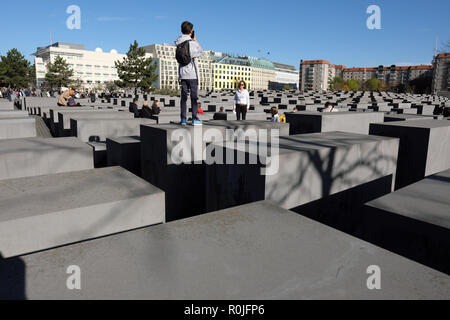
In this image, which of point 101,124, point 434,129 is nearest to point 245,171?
point 434,129

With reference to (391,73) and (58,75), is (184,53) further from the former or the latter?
(391,73)

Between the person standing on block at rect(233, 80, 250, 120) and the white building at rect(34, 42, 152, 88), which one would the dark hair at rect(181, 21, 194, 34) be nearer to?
the person standing on block at rect(233, 80, 250, 120)

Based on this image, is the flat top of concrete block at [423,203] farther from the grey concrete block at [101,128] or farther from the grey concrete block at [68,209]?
the grey concrete block at [101,128]

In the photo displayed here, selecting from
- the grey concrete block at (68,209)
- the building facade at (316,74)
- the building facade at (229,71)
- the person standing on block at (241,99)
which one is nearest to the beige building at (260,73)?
the building facade at (229,71)

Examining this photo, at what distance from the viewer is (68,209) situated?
113 inches

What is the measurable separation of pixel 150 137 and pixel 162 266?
4110 millimetres

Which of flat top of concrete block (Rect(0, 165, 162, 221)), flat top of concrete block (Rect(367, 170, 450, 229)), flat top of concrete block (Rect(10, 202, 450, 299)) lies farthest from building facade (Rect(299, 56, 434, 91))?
flat top of concrete block (Rect(10, 202, 450, 299))

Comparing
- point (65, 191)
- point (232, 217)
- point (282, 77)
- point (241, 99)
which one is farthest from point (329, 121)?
point (282, 77)

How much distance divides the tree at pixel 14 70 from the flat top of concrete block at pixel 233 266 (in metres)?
66.8

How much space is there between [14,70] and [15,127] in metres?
60.5

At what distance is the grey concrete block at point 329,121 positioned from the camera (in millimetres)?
7321

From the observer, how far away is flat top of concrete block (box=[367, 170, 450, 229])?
2707 millimetres

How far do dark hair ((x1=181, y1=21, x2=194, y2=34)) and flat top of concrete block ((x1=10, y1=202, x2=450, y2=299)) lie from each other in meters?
3.93
